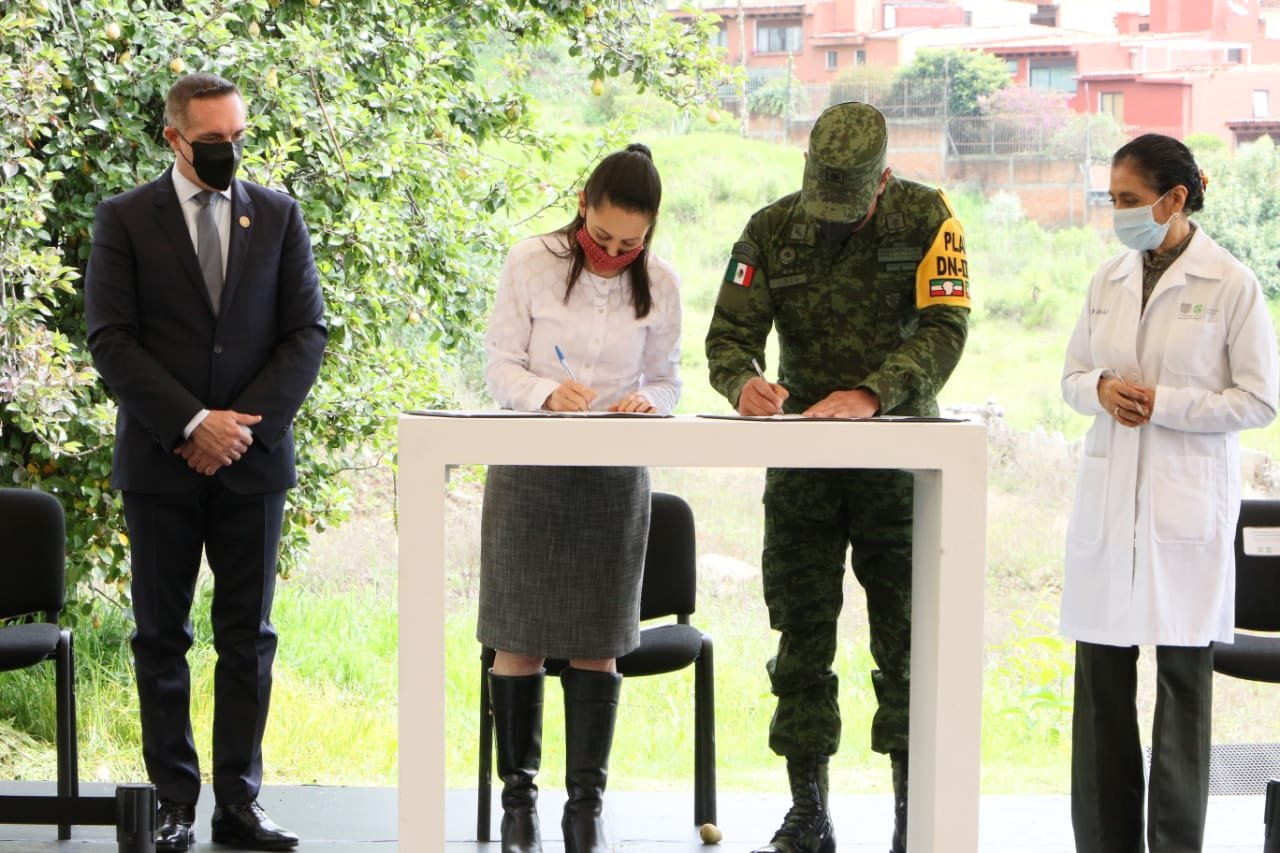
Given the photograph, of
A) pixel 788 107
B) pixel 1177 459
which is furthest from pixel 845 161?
pixel 788 107

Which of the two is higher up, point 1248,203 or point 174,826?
point 1248,203

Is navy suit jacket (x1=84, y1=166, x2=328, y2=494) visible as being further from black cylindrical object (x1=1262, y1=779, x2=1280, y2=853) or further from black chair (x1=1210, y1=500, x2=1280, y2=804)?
black cylindrical object (x1=1262, y1=779, x2=1280, y2=853)

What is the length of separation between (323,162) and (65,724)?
5.52 ft

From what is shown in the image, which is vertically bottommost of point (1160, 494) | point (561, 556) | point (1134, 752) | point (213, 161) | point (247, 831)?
point (247, 831)

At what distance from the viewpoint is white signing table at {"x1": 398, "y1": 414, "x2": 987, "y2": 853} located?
226 cm

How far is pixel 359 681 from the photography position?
4.80m

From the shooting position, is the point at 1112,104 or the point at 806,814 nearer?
the point at 806,814

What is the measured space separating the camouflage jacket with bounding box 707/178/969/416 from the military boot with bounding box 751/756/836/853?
0.72 metres

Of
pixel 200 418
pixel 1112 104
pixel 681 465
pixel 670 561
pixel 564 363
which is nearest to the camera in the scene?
pixel 681 465

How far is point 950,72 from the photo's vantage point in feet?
16.4

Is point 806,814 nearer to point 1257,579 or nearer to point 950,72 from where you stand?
point 1257,579

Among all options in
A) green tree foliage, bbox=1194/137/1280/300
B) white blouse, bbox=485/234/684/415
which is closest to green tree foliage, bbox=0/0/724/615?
white blouse, bbox=485/234/684/415

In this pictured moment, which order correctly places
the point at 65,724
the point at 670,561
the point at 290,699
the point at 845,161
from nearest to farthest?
1. the point at 845,161
2. the point at 65,724
3. the point at 670,561
4. the point at 290,699

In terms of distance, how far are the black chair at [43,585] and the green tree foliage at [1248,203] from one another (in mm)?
3741
